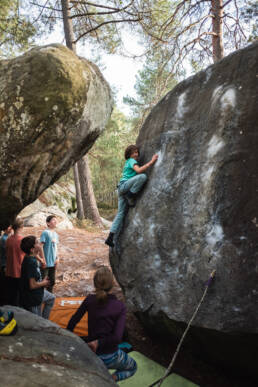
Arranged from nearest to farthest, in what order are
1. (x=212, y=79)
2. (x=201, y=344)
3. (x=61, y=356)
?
(x=61, y=356)
(x=201, y=344)
(x=212, y=79)

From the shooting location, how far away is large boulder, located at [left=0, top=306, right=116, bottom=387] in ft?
7.30

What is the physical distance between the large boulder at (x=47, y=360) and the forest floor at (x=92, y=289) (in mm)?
1851

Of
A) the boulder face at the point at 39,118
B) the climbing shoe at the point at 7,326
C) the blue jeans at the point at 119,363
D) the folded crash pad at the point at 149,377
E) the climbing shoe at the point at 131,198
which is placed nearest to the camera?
the climbing shoe at the point at 7,326

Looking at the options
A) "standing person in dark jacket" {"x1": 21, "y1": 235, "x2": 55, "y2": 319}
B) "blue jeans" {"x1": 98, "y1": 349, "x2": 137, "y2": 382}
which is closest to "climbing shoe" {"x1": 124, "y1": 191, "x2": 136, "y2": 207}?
"standing person in dark jacket" {"x1": 21, "y1": 235, "x2": 55, "y2": 319}

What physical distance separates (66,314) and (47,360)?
2.53 metres

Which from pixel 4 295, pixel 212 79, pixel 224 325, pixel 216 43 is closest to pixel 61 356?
pixel 224 325

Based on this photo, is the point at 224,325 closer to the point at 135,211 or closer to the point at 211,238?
the point at 211,238

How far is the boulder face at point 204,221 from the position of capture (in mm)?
3148

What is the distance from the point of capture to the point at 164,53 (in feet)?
29.6

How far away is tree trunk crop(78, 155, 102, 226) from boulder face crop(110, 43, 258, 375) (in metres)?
8.72

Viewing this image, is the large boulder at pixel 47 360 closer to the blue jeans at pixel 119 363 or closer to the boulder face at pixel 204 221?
the blue jeans at pixel 119 363

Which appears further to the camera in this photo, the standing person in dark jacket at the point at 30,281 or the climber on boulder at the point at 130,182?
the climber on boulder at the point at 130,182

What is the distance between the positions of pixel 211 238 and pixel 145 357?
208 centimetres

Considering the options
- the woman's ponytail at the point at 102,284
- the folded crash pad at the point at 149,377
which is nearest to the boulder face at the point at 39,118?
the woman's ponytail at the point at 102,284
